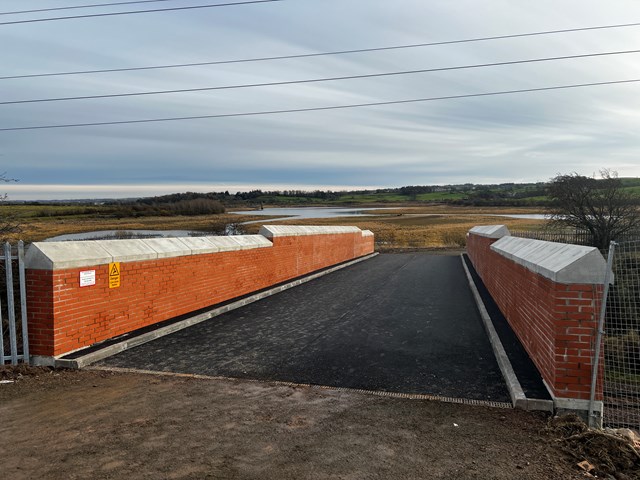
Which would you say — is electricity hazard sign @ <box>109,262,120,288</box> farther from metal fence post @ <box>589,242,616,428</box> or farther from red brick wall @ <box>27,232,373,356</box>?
metal fence post @ <box>589,242,616,428</box>

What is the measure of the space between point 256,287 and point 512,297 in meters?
6.63

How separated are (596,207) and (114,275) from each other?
27.8m

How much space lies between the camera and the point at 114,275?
6.99m

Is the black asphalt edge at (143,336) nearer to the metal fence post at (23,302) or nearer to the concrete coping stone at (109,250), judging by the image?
the metal fence post at (23,302)

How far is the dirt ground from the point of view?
3.50 m

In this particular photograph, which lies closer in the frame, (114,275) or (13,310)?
(13,310)

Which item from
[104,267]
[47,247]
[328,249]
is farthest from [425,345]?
[328,249]

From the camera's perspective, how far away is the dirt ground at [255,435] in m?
3.50

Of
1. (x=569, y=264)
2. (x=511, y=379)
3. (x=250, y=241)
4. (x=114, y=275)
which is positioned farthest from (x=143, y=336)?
(x=569, y=264)

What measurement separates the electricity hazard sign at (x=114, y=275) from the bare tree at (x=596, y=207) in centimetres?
2388

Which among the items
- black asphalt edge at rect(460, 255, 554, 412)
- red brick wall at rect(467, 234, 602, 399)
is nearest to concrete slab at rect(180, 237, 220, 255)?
black asphalt edge at rect(460, 255, 554, 412)

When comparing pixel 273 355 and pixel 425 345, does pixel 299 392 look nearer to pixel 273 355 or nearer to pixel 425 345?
pixel 273 355

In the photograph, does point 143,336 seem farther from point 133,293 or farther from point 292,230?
point 292,230

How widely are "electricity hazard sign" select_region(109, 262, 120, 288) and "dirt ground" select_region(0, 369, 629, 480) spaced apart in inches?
72.5
